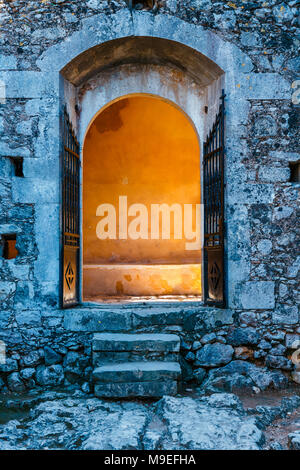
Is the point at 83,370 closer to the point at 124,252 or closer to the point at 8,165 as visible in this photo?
the point at 8,165

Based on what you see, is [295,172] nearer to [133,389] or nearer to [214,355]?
[214,355]

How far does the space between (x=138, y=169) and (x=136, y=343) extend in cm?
463

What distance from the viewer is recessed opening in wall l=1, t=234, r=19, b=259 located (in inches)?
164

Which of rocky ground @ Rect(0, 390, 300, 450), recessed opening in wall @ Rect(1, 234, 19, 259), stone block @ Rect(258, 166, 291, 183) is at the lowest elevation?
rocky ground @ Rect(0, 390, 300, 450)

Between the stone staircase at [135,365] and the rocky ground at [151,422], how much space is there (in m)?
0.12

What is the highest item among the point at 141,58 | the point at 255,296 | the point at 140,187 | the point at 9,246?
the point at 141,58

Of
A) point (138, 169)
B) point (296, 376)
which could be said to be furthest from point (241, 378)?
point (138, 169)

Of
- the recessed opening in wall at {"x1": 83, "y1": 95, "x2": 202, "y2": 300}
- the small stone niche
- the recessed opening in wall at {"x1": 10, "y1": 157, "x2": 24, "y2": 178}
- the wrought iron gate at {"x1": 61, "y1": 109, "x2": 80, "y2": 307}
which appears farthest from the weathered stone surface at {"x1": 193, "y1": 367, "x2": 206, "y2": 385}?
the small stone niche

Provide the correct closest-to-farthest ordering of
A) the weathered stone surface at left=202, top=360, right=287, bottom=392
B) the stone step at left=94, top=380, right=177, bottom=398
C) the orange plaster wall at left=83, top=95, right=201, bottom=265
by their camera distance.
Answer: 1. the stone step at left=94, top=380, right=177, bottom=398
2. the weathered stone surface at left=202, top=360, right=287, bottom=392
3. the orange plaster wall at left=83, top=95, right=201, bottom=265

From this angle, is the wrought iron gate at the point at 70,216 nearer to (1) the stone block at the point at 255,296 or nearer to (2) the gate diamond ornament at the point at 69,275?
(2) the gate diamond ornament at the point at 69,275

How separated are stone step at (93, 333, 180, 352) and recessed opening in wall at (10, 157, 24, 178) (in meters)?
1.99

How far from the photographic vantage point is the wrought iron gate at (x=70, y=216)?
414 centimetres

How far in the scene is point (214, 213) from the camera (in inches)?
168

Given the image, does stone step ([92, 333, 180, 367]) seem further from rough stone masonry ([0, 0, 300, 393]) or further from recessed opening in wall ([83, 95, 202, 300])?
recessed opening in wall ([83, 95, 202, 300])
